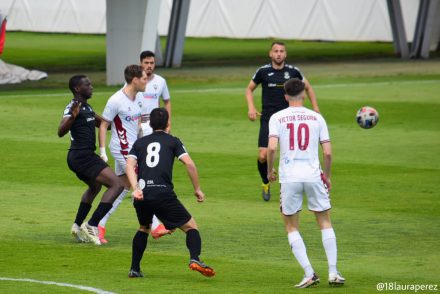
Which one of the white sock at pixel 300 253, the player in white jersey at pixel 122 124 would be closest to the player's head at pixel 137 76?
the player in white jersey at pixel 122 124

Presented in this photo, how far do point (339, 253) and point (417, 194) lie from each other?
484 centimetres

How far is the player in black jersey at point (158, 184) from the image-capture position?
38.4 ft

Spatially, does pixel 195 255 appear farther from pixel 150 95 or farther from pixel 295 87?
pixel 150 95

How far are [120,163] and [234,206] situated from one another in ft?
9.52

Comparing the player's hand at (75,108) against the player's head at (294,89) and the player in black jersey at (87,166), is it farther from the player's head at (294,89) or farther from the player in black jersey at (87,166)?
the player's head at (294,89)

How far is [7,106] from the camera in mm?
30047

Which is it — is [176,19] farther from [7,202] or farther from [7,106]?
[7,202]

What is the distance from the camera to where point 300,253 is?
11352 millimetres

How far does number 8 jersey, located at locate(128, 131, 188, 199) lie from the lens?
1172 centimetres

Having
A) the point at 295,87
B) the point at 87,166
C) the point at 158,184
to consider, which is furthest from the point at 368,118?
the point at 158,184

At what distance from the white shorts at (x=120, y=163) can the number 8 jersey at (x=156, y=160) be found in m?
2.86

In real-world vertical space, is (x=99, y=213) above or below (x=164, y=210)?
above

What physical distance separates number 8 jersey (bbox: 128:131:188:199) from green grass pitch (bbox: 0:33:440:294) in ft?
3.20

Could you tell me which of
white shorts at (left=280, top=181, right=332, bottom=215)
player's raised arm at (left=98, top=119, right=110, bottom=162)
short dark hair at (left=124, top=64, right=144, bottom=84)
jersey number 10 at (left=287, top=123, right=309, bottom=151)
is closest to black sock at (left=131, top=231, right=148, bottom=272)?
white shorts at (left=280, top=181, right=332, bottom=215)
